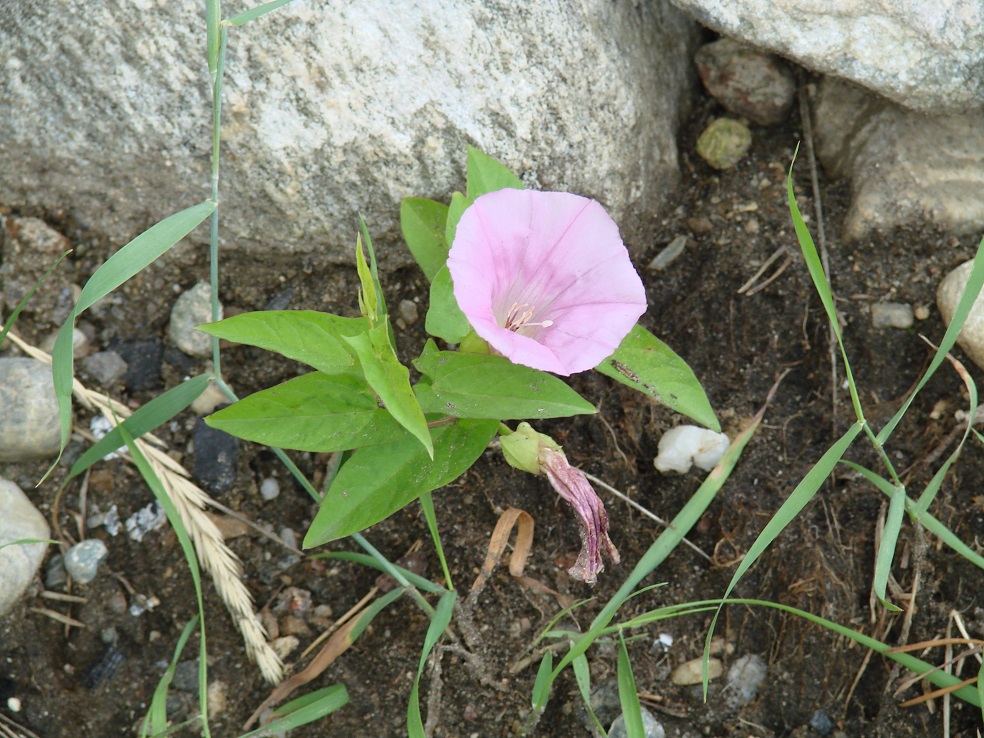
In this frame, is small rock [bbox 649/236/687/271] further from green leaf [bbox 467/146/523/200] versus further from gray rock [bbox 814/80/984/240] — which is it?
green leaf [bbox 467/146/523/200]

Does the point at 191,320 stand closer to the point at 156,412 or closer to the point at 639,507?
the point at 156,412

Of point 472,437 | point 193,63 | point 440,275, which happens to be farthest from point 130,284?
point 472,437

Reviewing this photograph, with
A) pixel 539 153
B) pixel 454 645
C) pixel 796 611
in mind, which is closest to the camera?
pixel 796 611

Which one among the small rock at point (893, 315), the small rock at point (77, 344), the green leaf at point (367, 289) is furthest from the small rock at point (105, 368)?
the small rock at point (893, 315)

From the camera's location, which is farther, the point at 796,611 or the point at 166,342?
the point at 166,342

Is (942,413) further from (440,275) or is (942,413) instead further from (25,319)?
(25,319)

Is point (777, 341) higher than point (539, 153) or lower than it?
lower

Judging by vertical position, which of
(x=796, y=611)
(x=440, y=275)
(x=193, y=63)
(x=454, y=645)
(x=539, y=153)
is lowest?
(x=454, y=645)

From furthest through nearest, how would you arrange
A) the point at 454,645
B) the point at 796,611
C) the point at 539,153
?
the point at 539,153 → the point at 454,645 → the point at 796,611
